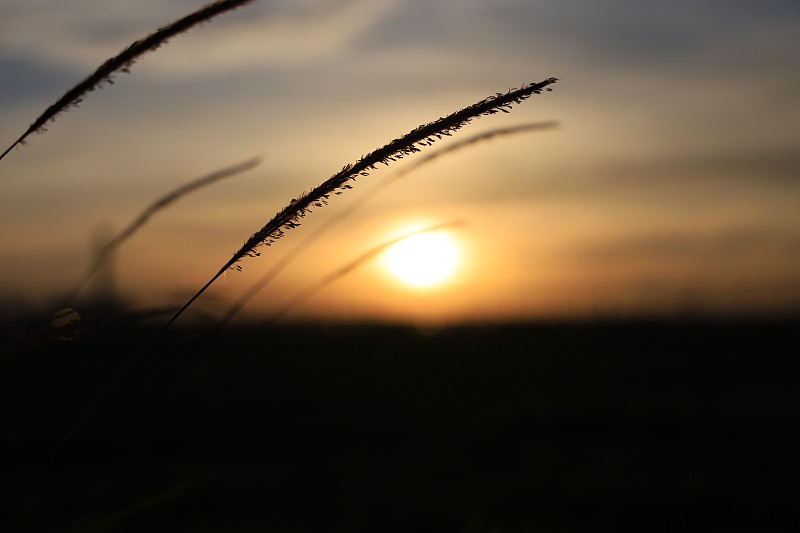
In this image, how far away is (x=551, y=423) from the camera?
15.3m

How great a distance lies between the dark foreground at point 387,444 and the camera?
1.51 m

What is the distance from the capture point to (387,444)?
12.3 m

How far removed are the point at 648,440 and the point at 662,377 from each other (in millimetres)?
13506

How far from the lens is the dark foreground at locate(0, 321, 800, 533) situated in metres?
1.51

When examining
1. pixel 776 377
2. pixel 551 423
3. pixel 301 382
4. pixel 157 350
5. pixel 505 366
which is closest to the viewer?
pixel 157 350

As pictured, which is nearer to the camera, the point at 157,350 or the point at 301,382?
the point at 157,350

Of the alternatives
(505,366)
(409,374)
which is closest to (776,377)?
(505,366)

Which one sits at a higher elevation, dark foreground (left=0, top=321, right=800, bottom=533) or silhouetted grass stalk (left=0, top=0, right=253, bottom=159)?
silhouetted grass stalk (left=0, top=0, right=253, bottom=159)

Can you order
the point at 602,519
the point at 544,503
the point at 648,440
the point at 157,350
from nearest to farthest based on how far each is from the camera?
the point at 157,350 → the point at 602,519 → the point at 544,503 → the point at 648,440

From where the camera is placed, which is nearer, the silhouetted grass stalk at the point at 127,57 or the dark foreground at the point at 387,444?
the silhouetted grass stalk at the point at 127,57

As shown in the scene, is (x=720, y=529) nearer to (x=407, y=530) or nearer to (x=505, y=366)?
(x=407, y=530)

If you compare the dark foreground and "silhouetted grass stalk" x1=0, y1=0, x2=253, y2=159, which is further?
the dark foreground

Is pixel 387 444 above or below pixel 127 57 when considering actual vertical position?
below

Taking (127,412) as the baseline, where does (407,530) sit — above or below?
below
